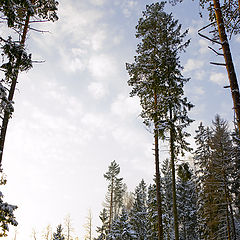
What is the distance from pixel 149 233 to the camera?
97.7 feet

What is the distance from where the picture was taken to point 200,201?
993 inches

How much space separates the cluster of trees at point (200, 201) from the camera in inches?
725

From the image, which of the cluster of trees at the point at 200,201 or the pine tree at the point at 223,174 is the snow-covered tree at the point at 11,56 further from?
the pine tree at the point at 223,174

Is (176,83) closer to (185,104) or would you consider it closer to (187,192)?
(185,104)

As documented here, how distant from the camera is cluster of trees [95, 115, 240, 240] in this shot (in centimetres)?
1842

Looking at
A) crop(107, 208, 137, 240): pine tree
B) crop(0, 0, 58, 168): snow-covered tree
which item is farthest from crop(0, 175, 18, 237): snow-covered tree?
crop(107, 208, 137, 240): pine tree

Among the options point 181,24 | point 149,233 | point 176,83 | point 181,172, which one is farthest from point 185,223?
point 181,24

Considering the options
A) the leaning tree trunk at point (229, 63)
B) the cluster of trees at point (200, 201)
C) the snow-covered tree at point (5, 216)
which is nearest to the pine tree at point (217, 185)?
the cluster of trees at point (200, 201)

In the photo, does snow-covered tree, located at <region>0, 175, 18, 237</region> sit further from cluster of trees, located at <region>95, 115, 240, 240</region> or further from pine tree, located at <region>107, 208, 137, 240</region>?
pine tree, located at <region>107, 208, 137, 240</region>

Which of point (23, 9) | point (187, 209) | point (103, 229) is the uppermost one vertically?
point (23, 9)

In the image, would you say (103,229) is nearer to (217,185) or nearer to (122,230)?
(122,230)

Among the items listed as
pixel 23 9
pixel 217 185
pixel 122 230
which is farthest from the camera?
pixel 122 230

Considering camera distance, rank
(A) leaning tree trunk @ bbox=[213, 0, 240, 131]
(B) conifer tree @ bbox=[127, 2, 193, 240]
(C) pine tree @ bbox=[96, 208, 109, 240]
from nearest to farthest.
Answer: (A) leaning tree trunk @ bbox=[213, 0, 240, 131] < (B) conifer tree @ bbox=[127, 2, 193, 240] < (C) pine tree @ bbox=[96, 208, 109, 240]

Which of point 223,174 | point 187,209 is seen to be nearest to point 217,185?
point 223,174
